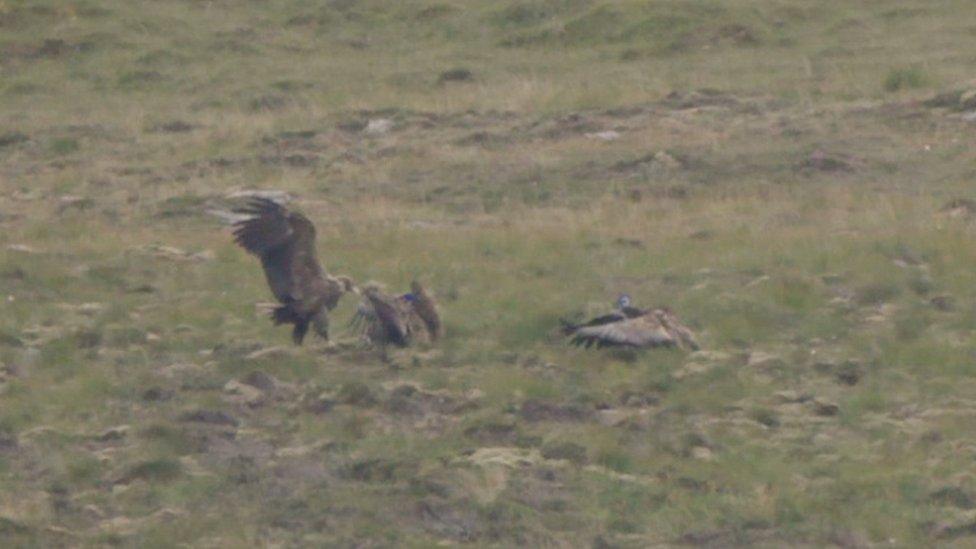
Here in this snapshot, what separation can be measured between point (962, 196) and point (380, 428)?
288 inches

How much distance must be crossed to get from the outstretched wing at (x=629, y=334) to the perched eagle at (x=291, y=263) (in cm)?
124

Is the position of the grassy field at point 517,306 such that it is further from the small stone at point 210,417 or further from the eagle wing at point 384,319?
the eagle wing at point 384,319

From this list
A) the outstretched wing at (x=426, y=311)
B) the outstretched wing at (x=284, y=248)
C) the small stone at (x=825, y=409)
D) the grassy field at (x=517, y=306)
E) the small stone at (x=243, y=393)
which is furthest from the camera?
the outstretched wing at (x=426, y=311)

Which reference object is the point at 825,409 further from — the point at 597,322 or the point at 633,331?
the point at 597,322

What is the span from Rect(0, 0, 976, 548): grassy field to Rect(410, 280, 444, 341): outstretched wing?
15 centimetres

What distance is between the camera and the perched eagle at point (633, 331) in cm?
1072

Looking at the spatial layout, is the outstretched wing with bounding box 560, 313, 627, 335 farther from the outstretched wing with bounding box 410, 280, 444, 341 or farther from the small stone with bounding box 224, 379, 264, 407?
the small stone with bounding box 224, 379, 264, 407

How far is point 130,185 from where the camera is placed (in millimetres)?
18875

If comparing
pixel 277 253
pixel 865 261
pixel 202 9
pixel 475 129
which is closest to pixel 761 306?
pixel 865 261

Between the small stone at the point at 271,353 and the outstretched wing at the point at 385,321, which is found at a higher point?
the outstretched wing at the point at 385,321

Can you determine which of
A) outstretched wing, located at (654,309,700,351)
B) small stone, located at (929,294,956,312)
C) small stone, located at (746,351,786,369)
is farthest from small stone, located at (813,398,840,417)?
small stone, located at (929,294,956,312)

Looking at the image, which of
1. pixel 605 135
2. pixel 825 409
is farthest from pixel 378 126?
pixel 825 409

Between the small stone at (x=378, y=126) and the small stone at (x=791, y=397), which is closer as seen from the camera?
the small stone at (x=791, y=397)

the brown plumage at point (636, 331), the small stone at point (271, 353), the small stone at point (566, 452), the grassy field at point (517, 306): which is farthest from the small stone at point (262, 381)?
the small stone at point (566, 452)
